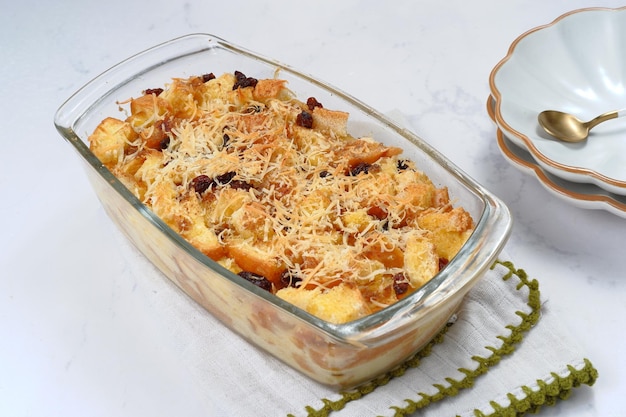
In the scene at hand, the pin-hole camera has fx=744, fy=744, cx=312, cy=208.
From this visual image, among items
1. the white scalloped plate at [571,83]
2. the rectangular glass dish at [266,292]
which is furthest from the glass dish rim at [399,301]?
the white scalloped plate at [571,83]

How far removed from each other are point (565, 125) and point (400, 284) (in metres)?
0.83

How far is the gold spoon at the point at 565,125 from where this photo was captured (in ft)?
6.55

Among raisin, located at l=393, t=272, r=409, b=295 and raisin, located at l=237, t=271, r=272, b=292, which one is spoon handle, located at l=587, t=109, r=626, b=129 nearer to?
raisin, located at l=393, t=272, r=409, b=295

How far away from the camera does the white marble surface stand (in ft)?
5.57

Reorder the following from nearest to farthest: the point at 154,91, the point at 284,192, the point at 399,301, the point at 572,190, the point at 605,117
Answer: the point at 399,301 < the point at 284,192 < the point at 572,190 < the point at 154,91 < the point at 605,117

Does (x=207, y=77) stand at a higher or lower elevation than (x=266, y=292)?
higher

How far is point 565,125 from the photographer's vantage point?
201 centimetres

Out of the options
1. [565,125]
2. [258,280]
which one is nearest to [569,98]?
[565,125]

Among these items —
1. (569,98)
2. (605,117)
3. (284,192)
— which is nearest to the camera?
(284,192)

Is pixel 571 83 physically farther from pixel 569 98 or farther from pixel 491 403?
pixel 491 403

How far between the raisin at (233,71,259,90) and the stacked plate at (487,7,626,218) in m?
0.64

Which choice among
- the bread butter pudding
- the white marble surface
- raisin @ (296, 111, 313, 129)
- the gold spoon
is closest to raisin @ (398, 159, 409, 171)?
the bread butter pudding

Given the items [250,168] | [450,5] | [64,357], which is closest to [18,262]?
[64,357]

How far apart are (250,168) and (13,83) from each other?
1226 mm
